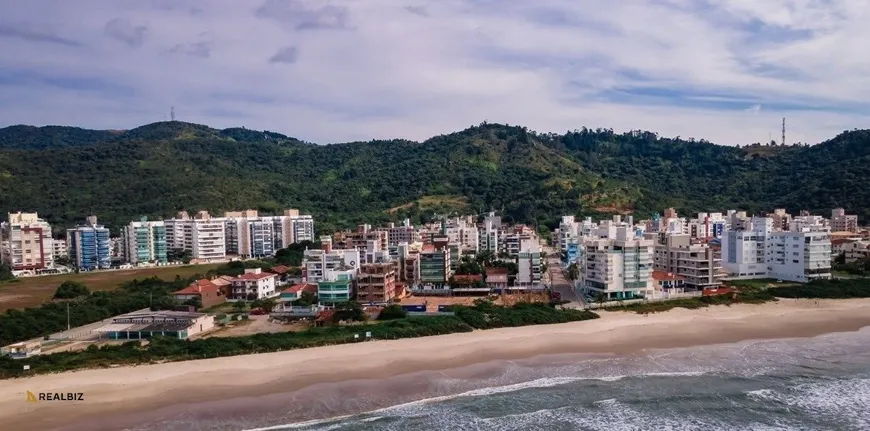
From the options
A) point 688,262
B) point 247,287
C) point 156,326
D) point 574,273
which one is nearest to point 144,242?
point 247,287

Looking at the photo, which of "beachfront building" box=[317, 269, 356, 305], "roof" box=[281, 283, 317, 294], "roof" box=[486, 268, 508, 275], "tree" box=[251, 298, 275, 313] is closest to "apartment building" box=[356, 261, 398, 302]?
"beachfront building" box=[317, 269, 356, 305]

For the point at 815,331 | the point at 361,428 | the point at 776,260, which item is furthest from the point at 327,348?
the point at 776,260

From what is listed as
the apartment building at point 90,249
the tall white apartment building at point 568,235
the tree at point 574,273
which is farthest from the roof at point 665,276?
the apartment building at point 90,249

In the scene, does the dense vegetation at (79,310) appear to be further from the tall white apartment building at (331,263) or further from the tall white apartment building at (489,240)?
the tall white apartment building at (489,240)

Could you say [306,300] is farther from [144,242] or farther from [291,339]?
[144,242]

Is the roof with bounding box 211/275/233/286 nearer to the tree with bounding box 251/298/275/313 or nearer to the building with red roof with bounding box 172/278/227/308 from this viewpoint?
the building with red roof with bounding box 172/278/227/308
